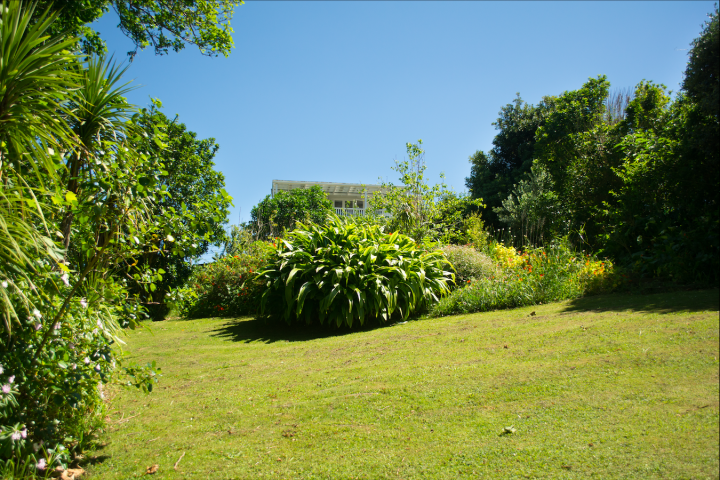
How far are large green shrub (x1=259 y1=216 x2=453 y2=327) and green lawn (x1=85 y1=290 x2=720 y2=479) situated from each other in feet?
4.77

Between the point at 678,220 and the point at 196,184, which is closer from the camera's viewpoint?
the point at 678,220

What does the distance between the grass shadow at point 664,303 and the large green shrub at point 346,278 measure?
2.41 meters

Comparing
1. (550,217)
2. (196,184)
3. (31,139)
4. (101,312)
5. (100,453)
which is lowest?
(100,453)

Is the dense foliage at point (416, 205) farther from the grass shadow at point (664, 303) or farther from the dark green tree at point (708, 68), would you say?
the dark green tree at point (708, 68)

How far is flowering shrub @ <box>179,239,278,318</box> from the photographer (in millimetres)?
9594

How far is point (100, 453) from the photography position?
2912 millimetres

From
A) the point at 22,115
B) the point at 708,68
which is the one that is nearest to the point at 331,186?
the point at 22,115

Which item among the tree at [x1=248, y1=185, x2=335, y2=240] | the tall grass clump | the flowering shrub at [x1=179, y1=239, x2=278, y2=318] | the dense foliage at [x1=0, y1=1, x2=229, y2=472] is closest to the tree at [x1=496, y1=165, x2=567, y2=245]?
the tall grass clump

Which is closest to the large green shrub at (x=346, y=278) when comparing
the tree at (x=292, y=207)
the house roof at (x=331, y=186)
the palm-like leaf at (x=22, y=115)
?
the palm-like leaf at (x=22, y=115)

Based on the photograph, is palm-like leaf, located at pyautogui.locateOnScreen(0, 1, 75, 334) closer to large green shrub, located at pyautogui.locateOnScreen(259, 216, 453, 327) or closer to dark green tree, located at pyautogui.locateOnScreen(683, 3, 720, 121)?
dark green tree, located at pyautogui.locateOnScreen(683, 3, 720, 121)

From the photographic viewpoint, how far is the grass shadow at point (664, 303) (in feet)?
3.95

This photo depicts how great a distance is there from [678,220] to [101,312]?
371 cm

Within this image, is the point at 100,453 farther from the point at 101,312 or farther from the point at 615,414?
the point at 615,414

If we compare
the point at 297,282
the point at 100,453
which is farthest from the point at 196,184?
the point at 100,453
